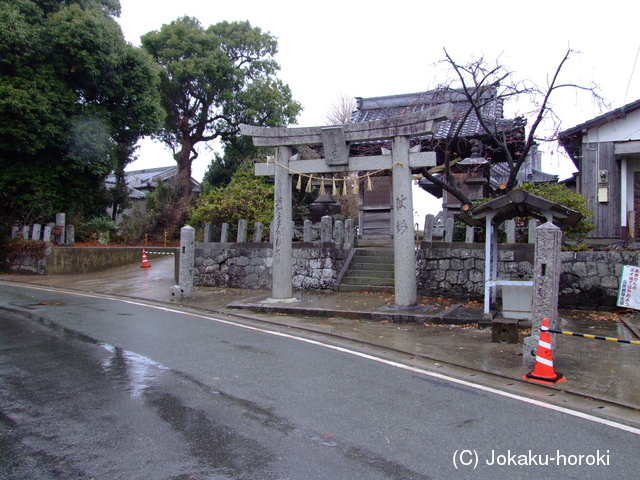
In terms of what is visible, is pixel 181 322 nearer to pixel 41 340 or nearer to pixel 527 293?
pixel 41 340

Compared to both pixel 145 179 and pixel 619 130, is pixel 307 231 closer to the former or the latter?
pixel 619 130

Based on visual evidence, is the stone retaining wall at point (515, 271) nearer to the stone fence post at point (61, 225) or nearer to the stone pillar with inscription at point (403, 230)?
the stone pillar with inscription at point (403, 230)

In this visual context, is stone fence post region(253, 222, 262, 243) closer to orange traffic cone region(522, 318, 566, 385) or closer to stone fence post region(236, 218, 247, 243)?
stone fence post region(236, 218, 247, 243)

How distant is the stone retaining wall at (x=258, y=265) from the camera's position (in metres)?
15.8

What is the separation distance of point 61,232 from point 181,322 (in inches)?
636

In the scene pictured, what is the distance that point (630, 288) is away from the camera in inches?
419

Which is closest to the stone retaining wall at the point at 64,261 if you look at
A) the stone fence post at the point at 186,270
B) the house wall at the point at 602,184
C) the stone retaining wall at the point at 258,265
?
the stone retaining wall at the point at 258,265

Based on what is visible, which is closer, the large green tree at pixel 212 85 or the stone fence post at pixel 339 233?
the stone fence post at pixel 339 233

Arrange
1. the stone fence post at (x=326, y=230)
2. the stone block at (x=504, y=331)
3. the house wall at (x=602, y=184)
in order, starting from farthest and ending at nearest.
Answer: the stone fence post at (x=326, y=230) < the house wall at (x=602, y=184) < the stone block at (x=504, y=331)

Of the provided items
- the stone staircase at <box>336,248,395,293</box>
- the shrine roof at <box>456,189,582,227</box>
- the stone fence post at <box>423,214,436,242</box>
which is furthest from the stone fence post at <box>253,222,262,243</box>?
the shrine roof at <box>456,189,582,227</box>

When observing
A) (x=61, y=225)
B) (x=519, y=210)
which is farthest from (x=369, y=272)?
(x=61, y=225)

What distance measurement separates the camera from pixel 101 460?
3.92 metres

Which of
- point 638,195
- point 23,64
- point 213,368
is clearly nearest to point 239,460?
point 213,368

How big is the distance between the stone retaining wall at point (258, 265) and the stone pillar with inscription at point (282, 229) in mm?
2920
